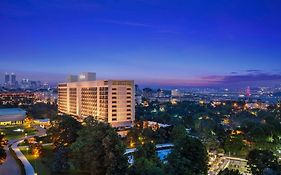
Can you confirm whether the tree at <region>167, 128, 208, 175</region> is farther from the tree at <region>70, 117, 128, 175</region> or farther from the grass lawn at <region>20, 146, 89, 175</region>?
the grass lawn at <region>20, 146, 89, 175</region>

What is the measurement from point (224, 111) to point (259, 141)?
40561 mm

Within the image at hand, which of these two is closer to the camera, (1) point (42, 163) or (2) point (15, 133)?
(1) point (42, 163)

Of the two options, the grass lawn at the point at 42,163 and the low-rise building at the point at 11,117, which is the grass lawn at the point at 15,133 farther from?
the grass lawn at the point at 42,163

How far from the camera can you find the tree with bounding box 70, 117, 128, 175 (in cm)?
1596

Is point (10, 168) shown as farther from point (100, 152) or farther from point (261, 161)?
point (261, 161)

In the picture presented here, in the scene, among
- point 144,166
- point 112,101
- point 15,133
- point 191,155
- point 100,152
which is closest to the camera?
point 144,166

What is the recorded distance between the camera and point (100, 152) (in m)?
17.3

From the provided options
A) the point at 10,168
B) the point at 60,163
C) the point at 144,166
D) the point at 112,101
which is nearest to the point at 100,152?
the point at 60,163

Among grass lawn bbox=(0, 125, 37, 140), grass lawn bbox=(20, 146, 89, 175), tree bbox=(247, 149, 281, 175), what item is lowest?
grass lawn bbox=(0, 125, 37, 140)

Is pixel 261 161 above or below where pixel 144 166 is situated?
below

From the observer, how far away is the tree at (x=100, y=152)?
15962mm

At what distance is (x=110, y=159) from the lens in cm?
1602

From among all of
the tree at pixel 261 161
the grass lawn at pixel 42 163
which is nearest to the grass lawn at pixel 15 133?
the grass lawn at pixel 42 163

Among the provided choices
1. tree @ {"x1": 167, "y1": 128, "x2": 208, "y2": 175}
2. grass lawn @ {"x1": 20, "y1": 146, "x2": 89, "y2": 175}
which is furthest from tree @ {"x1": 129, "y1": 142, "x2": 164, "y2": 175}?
grass lawn @ {"x1": 20, "y1": 146, "x2": 89, "y2": 175}
